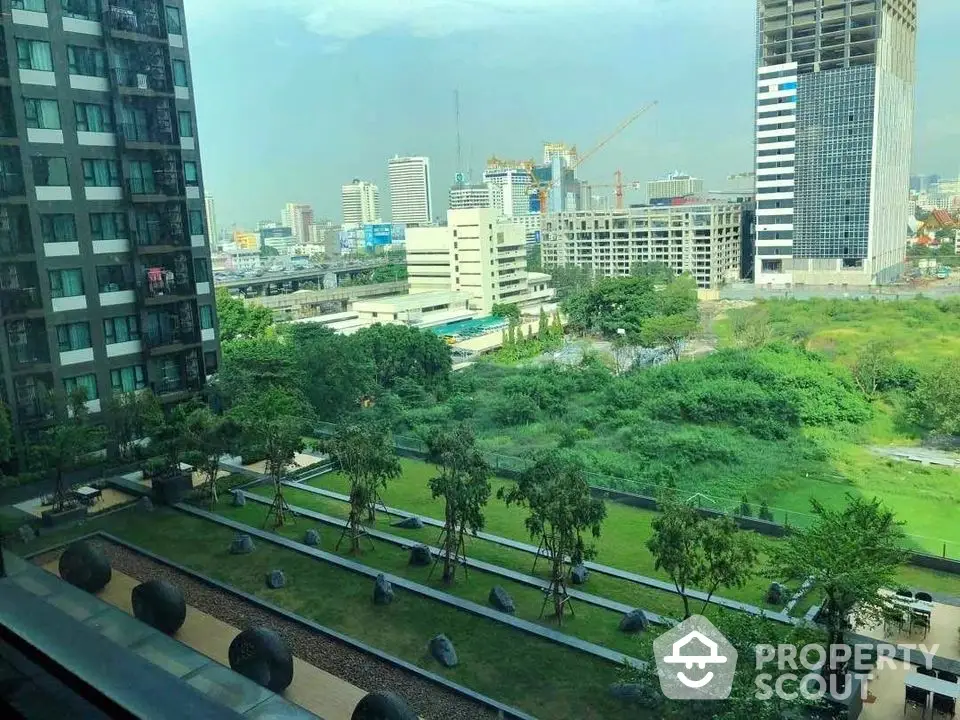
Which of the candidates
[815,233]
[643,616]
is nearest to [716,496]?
[643,616]

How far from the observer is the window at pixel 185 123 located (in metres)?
3.39

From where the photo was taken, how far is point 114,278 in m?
3.01

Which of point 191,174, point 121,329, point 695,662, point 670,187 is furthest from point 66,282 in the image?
point 670,187

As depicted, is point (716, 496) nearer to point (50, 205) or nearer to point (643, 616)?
point (643, 616)

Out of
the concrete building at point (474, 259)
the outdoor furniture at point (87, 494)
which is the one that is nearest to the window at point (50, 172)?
the outdoor furniture at point (87, 494)

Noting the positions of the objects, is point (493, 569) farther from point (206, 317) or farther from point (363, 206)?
point (363, 206)

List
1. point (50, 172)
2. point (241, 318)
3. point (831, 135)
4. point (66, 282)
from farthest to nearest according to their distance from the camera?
point (831, 135)
point (241, 318)
point (66, 282)
point (50, 172)

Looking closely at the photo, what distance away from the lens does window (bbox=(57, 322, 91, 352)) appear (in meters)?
2.66

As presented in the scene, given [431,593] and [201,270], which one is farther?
[201,270]

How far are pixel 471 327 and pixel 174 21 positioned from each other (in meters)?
10.7

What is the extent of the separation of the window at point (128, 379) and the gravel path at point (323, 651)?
40.8 inches

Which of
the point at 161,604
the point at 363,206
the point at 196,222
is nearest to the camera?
the point at 161,604

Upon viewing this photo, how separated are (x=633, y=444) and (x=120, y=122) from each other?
4081 millimetres

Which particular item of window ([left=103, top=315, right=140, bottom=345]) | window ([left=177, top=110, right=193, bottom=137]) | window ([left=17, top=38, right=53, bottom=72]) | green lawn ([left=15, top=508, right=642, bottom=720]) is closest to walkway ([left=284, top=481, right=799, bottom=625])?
green lawn ([left=15, top=508, right=642, bottom=720])
